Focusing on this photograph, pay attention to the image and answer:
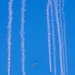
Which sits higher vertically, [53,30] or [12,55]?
[53,30]

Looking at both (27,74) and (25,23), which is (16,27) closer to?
(25,23)

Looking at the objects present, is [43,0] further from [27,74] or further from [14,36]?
[27,74]

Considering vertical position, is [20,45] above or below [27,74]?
above

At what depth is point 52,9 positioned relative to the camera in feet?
4.27

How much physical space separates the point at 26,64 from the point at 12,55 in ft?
0.28

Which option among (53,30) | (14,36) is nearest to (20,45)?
(14,36)

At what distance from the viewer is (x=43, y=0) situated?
1.29 meters

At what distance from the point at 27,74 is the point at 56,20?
1.05 feet

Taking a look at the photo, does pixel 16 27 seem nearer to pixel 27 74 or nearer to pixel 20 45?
pixel 20 45

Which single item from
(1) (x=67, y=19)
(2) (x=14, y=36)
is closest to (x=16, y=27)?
(2) (x=14, y=36)

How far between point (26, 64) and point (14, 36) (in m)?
0.16

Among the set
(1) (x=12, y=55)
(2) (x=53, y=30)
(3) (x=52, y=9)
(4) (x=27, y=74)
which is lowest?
(4) (x=27, y=74)

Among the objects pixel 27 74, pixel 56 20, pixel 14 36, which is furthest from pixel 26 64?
pixel 56 20

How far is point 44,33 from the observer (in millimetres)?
1276
